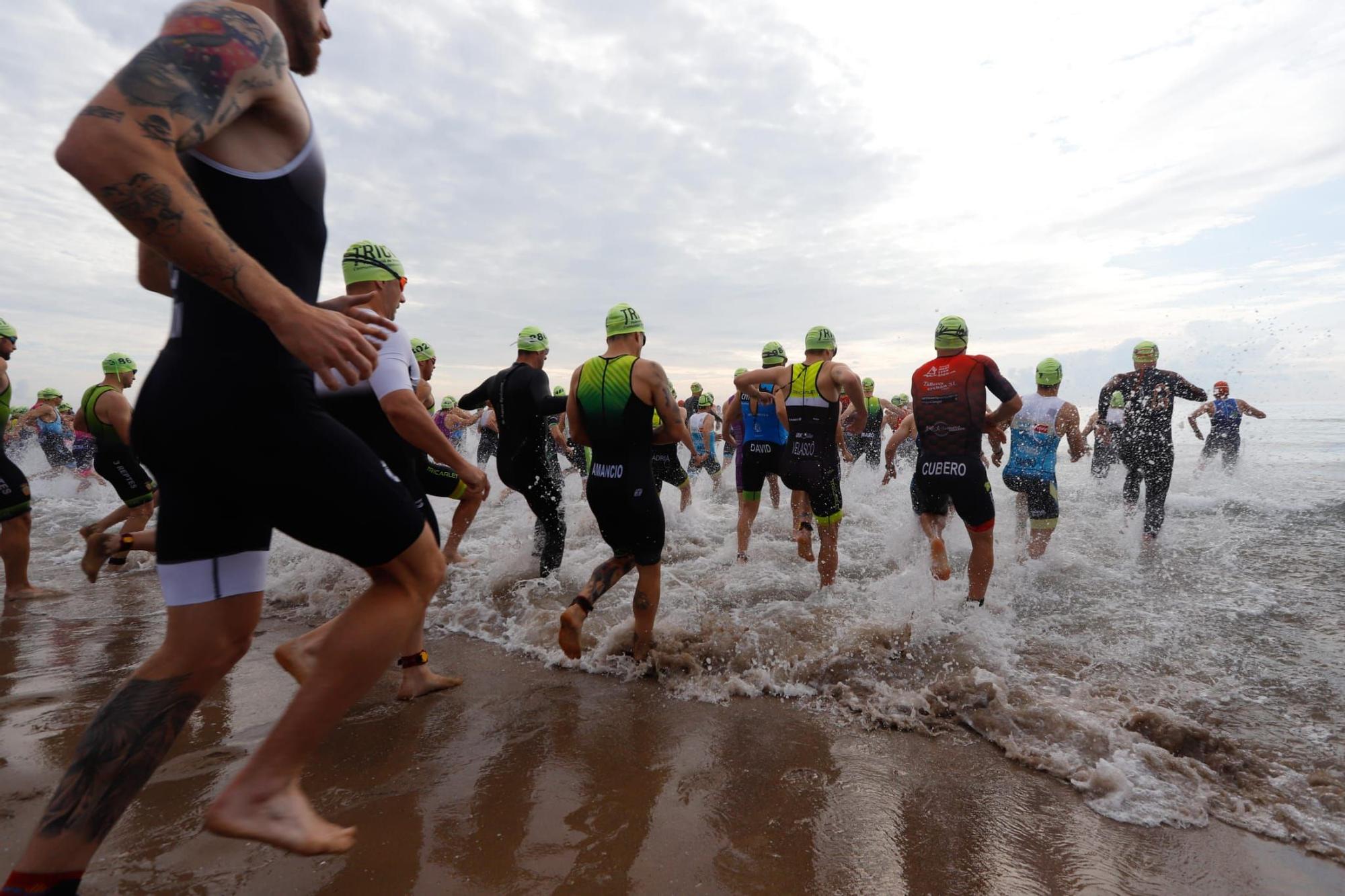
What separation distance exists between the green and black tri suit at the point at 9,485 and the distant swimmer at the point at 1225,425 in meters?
15.9

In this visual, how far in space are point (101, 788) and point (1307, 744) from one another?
4460 mm

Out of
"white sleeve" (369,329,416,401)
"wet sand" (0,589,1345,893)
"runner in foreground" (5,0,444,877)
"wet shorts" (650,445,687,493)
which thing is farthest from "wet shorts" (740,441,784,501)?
"runner in foreground" (5,0,444,877)

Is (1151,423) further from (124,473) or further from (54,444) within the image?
(54,444)

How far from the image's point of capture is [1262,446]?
2509 cm

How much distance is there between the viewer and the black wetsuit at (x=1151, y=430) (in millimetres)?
7098

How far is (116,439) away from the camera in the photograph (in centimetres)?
624

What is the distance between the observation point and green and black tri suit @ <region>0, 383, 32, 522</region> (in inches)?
210

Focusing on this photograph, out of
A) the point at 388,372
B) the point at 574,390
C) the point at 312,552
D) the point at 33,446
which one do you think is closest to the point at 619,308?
the point at 574,390

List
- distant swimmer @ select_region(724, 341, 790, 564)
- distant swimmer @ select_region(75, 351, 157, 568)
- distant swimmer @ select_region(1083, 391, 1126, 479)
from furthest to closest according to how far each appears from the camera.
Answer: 1. distant swimmer @ select_region(1083, 391, 1126, 479)
2. distant swimmer @ select_region(724, 341, 790, 564)
3. distant swimmer @ select_region(75, 351, 157, 568)

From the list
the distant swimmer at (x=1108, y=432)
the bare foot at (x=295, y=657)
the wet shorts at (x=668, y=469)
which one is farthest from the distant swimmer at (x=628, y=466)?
the distant swimmer at (x=1108, y=432)

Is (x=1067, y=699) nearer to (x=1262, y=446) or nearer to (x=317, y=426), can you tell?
(x=317, y=426)

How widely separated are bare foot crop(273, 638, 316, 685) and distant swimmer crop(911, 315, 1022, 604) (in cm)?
445

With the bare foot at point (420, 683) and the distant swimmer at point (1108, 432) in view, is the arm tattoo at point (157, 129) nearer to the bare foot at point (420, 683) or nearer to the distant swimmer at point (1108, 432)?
the bare foot at point (420, 683)

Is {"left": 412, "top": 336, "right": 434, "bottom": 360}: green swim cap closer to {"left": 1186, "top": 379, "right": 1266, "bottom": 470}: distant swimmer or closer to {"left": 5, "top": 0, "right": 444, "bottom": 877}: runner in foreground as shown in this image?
{"left": 5, "top": 0, "right": 444, "bottom": 877}: runner in foreground
